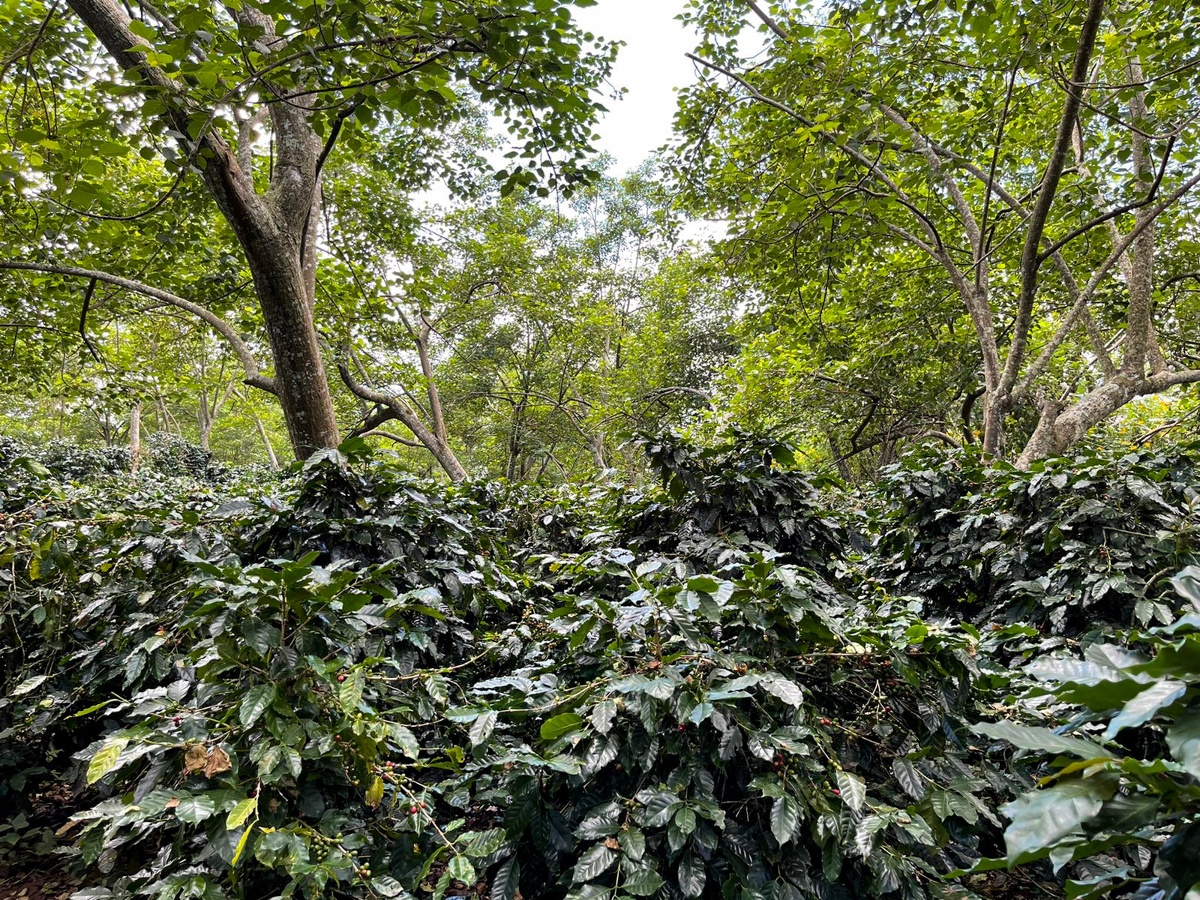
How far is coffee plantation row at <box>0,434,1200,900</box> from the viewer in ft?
3.55

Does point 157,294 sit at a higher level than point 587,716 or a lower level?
higher

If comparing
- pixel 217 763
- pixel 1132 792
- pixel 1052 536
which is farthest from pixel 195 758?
pixel 1052 536

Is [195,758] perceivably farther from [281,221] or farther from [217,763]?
[281,221]

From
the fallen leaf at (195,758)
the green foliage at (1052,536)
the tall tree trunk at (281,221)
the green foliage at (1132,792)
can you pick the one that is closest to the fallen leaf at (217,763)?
the fallen leaf at (195,758)

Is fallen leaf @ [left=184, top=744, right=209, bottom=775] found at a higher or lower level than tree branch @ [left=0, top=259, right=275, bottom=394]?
lower

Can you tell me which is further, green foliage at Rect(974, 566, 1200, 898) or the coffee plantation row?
the coffee plantation row

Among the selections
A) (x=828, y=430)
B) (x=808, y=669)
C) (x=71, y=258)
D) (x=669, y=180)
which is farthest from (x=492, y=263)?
(x=808, y=669)

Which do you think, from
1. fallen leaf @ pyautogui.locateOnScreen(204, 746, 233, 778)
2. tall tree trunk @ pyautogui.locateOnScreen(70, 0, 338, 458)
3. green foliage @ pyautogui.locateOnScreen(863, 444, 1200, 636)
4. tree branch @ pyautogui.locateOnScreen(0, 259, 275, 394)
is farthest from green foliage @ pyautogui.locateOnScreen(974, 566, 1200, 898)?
tree branch @ pyautogui.locateOnScreen(0, 259, 275, 394)

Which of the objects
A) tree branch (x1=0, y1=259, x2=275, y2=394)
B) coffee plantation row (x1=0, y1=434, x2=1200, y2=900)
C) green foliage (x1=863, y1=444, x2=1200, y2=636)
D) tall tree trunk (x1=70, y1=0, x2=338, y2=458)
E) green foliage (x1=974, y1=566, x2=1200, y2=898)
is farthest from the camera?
tree branch (x1=0, y1=259, x2=275, y2=394)

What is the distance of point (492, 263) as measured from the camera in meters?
9.62

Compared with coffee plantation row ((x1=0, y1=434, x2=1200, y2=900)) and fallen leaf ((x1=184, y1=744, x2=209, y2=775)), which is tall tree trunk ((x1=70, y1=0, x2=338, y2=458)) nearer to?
coffee plantation row ((x1=0, y1=434, x2=1200, y2=900))

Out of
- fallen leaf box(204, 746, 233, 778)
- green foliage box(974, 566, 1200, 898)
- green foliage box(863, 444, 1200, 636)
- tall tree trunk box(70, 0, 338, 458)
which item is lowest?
green foliage box(863, 444, 1200, 636)

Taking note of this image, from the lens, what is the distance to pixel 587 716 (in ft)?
4.50

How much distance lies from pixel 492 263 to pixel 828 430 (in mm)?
6425
